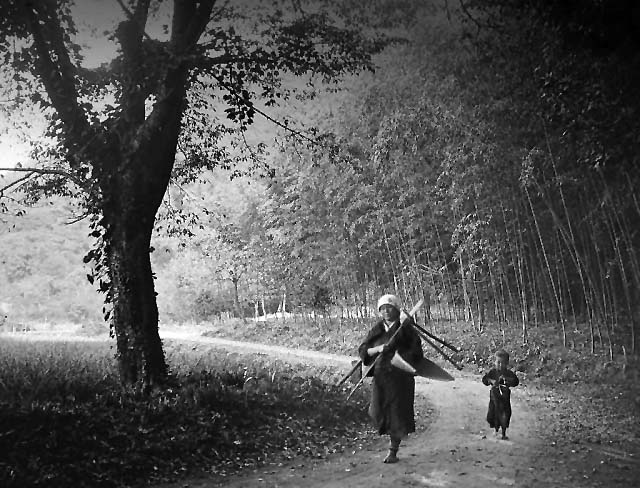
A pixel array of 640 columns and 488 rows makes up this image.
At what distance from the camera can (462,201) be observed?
9.70 m

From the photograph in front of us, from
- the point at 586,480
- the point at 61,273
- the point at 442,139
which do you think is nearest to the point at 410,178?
the point at 442,139

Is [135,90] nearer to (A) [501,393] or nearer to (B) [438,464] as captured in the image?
(B) [438,464]

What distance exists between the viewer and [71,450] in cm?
364

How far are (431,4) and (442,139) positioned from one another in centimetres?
311

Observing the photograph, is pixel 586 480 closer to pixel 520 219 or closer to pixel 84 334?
pixel 520 219

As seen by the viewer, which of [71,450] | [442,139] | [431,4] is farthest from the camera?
[442,139]

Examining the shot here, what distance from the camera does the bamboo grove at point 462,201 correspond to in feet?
22.5

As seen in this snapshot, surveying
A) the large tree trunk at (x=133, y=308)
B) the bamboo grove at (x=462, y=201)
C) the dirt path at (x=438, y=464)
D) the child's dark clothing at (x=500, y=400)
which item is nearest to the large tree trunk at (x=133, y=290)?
the large tree trunk at (x=133, y=308)

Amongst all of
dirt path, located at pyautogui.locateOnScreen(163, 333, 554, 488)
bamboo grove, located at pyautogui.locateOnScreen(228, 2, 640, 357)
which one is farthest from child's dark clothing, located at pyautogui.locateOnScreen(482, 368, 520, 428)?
bamboo grove, located at pyautogui.locateOnScreen(228, 2, 640, 357)

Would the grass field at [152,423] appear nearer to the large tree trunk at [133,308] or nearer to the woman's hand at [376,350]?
the large tree trunk at [133,308]

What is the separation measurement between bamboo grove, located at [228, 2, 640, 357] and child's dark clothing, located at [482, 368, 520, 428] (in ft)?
6.92

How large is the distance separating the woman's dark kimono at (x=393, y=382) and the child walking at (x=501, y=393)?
3.99 ft

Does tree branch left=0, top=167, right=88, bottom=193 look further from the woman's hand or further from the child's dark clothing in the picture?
the child's dark clothing

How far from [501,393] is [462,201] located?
16.3ft
